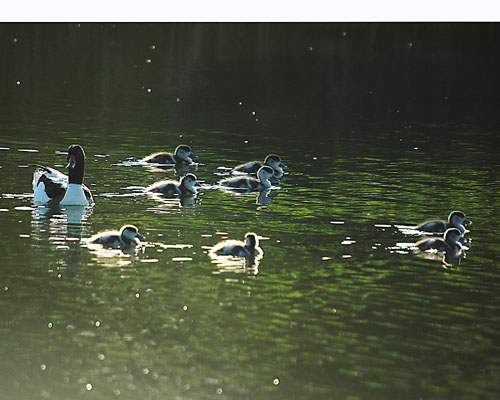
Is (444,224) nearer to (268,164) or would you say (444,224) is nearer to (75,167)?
(75,167)

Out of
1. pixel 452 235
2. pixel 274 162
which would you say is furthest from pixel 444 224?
pixel 274 162

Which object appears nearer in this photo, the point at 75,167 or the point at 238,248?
the point at 238,248

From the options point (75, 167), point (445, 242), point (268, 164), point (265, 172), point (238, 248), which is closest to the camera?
point (238, 248)

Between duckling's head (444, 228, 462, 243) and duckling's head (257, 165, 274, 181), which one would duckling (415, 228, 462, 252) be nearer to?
duckling's head (444, 228, 462, 243)

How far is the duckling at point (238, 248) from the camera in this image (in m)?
14.2

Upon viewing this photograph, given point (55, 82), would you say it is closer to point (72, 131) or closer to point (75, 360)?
point (72, 131)

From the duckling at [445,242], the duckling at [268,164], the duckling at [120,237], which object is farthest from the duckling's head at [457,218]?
the duckling at [268,164]

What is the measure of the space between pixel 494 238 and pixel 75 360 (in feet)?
25.8

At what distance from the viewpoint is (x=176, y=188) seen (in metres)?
19.0

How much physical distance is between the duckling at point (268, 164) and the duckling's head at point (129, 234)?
24.0 ft

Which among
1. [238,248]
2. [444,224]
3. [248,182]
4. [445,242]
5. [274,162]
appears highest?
[274,162]

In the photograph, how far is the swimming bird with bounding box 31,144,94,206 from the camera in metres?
17.4

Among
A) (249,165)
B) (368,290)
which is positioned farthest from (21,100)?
(368,290)

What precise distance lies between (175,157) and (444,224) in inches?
306
